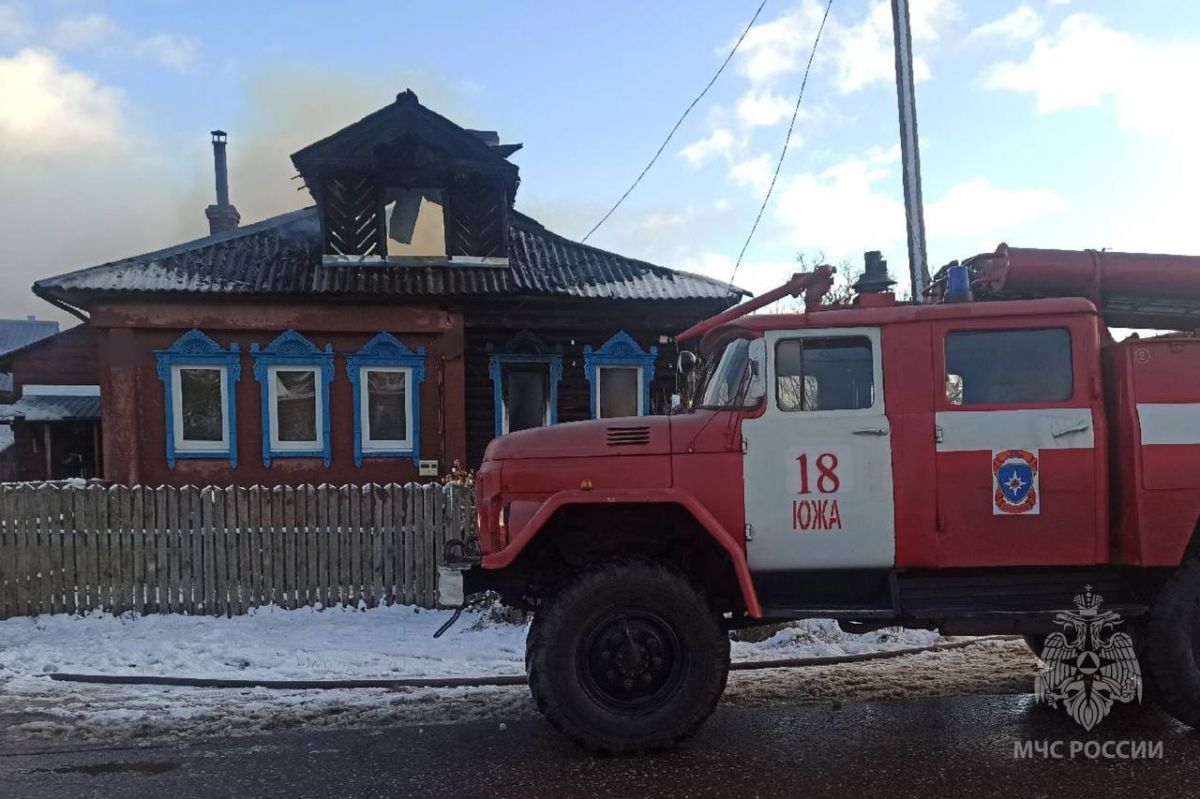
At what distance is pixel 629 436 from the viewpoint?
15.5 feet

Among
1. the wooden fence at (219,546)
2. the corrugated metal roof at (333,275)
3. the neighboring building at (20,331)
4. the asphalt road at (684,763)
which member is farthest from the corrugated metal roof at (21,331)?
the asphalt road at (684,763)

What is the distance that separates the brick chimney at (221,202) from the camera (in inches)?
835

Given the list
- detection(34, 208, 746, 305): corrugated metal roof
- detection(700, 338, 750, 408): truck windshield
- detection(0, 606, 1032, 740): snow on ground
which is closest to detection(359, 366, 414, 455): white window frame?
detection(34, 208, 746, 305): corrugated metal roof

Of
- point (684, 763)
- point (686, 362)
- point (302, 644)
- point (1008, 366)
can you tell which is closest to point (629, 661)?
point (684, 763)

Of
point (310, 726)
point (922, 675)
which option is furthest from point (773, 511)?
point (310, 726)

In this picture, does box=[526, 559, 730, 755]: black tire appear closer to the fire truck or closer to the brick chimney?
the fire truck

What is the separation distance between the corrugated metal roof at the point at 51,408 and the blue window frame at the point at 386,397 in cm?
1271

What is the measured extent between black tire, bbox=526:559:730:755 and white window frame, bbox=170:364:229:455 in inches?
387

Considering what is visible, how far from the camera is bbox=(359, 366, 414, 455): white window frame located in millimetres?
12930

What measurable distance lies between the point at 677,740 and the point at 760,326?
250 cm

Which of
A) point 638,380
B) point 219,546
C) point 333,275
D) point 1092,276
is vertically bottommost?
point 219,546

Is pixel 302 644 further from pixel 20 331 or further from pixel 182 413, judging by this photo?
pixel 20 331

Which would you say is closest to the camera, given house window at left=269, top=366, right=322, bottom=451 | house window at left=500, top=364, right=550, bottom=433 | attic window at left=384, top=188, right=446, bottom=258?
house window at left=269, top=366, right=322, bottom=451

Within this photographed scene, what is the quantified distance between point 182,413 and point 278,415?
4.79 ft
